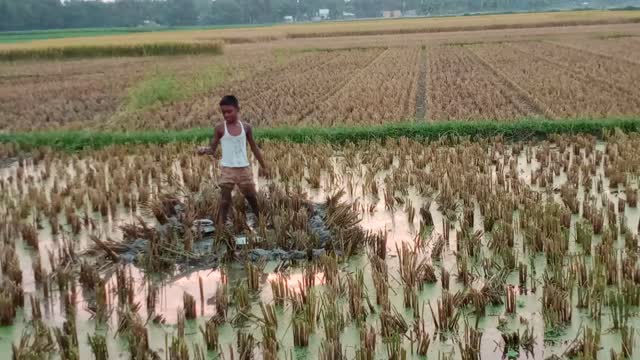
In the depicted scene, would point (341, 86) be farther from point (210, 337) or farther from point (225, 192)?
point (210, 337)

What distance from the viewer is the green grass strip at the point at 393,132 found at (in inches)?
451

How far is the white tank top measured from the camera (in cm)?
648

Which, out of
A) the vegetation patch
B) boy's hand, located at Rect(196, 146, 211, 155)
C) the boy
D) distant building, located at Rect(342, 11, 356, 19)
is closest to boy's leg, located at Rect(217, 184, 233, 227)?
the boy

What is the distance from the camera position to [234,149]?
21.4 feet

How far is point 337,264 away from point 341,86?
14.5 metres

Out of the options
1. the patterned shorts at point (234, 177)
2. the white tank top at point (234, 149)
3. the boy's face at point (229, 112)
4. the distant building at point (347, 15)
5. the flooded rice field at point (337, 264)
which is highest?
the distant building at point (347, 15)

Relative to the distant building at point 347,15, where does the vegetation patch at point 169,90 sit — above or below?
below

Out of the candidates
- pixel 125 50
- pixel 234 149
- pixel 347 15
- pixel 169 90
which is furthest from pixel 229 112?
pixel 347 15

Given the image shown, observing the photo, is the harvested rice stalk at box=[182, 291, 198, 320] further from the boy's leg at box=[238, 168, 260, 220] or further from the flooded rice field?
the boy's leg at box=[238, 168, 260, 220]

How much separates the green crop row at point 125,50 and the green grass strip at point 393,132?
83.8 ft

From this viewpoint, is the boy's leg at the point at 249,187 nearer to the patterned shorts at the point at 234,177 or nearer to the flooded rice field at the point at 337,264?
the patterned shorts at the point at 234,177

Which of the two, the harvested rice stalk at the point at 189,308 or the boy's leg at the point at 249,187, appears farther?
the boy's leg at the point at 249,187

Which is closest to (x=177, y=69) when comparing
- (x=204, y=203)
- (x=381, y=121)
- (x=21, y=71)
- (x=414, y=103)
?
(x=21, y=71)

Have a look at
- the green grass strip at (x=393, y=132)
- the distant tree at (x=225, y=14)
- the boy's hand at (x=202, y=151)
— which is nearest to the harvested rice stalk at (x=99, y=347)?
the boy's hand at (x=202, y=151)
